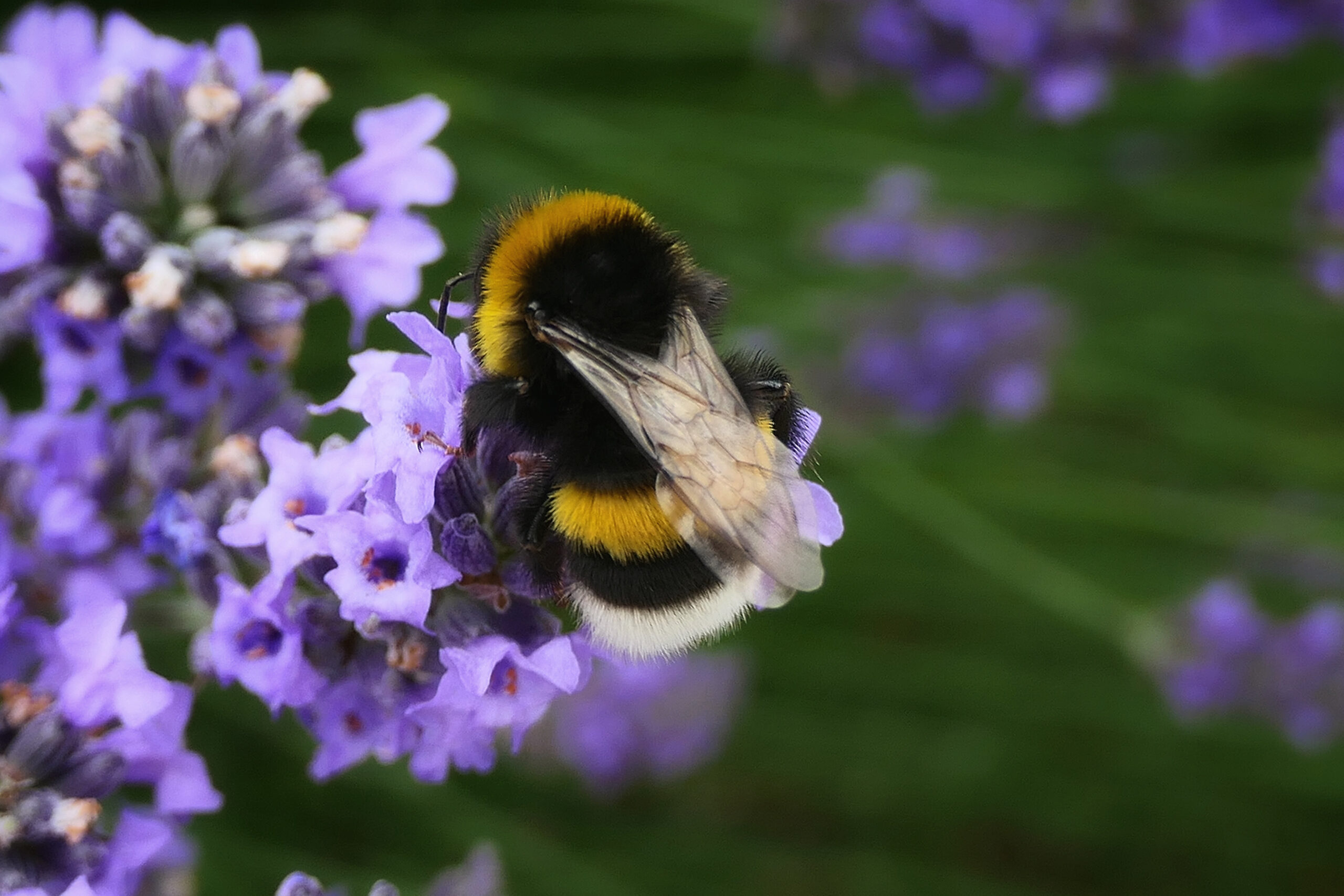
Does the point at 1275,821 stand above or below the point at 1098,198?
below

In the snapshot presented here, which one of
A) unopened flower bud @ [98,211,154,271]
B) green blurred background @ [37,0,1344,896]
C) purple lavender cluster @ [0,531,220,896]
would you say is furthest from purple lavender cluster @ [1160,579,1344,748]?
unopened flower bud @ [98,211,154,271]

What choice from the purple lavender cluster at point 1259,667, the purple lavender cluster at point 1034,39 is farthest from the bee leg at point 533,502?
the purple lavender cluster at point 1259,667

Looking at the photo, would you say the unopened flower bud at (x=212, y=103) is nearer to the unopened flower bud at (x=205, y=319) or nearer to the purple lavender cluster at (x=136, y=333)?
the purple lavender cluster at (x=136, y=333)

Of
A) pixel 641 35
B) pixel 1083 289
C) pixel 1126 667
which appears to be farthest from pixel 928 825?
pixel 641 35

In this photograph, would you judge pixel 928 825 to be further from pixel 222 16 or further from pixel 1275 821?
pixel 222 16

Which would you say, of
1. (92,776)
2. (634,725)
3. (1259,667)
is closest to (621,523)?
(92,776)

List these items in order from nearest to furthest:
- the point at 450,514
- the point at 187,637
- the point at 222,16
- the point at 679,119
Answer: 1. the point at 450,514
2. the point at 187,637
3. the point at 222,16
4. the point at 679,119

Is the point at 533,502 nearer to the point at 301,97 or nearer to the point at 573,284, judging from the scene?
the point at 573,284
